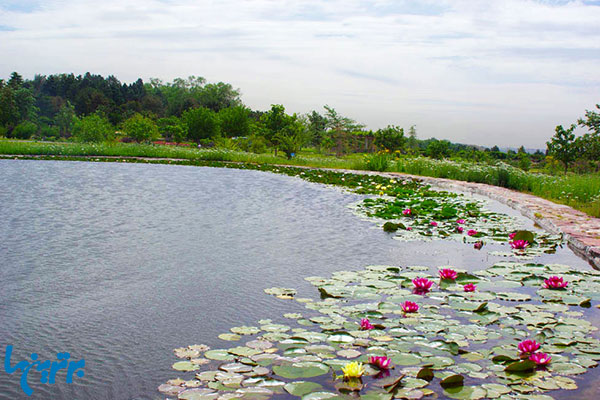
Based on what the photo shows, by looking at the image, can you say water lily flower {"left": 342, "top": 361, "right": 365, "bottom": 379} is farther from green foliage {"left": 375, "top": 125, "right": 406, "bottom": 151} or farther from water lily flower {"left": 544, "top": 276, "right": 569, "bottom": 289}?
green foliage {"left": 375, "top": 125, "right": 406, "bottom": 151}

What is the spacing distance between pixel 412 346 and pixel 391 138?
3132cm

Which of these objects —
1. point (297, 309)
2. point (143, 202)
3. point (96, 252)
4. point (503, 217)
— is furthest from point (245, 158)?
point (297, 309)

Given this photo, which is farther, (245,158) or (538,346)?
A: (245,158)

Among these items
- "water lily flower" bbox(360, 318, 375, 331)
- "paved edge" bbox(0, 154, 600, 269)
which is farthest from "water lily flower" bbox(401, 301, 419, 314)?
"paved edge" bbox(0, 154, 600, 269)

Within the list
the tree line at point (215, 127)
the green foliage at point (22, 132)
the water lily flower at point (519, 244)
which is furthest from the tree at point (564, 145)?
the green foliage at point (22, 132)

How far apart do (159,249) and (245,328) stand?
105 inches

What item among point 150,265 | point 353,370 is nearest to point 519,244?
point 353,370

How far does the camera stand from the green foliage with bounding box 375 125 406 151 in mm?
33312

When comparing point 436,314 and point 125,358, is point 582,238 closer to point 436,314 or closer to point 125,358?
point 436,314

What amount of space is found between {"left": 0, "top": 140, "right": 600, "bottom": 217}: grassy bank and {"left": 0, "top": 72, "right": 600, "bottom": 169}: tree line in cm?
423

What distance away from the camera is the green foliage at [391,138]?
1312 inches

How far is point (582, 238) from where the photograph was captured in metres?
5.77

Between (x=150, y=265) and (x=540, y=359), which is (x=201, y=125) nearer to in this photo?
(x=150, y=265)

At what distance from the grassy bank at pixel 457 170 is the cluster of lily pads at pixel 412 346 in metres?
5.15
